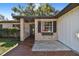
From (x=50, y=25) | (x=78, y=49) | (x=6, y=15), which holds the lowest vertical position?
(x=78, y=49)

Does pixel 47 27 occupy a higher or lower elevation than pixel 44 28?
higher

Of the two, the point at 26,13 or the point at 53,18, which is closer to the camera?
the point at 53,18

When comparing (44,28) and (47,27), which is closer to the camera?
(47,27)

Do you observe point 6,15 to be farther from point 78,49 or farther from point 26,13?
point 78,49

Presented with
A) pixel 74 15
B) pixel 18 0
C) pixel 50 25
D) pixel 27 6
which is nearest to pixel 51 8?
pixel 27 6

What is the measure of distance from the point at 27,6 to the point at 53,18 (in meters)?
18.0

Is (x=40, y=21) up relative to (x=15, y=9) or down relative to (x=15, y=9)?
down

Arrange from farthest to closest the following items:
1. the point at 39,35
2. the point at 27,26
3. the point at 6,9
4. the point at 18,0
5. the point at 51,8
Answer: the point at 6,9 < the point at 51,8 < the point at 27,26 < the point at 39,35 < the point at 18,0

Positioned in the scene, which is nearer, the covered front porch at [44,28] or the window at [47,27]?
the covered front porch at [44,28]

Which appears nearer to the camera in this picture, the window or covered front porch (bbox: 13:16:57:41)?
covered front porch (bbox: 13:16:57:41)

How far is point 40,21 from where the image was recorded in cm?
2025

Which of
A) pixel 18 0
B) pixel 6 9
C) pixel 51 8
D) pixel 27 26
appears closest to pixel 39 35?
pixel 27 26

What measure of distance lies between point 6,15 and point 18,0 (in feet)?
119

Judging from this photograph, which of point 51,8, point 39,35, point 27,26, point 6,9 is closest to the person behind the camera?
point 39,35
